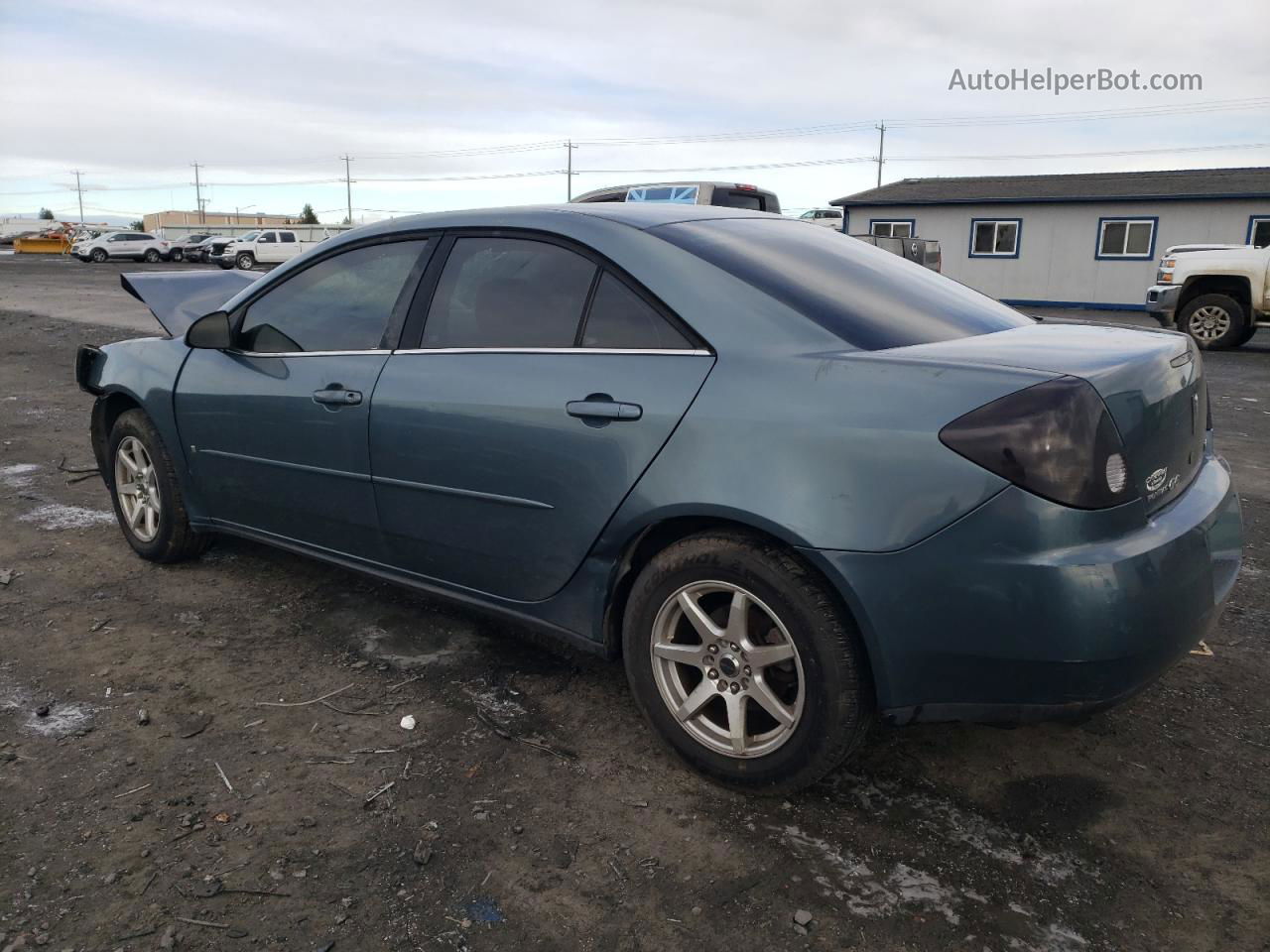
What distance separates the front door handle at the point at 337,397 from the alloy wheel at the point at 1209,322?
48.9 feet

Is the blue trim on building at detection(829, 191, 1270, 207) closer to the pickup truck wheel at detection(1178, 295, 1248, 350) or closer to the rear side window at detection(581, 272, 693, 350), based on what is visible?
the pickup truck wheel at detection(1178, 295, 1248, 350)

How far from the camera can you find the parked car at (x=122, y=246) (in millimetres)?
46875

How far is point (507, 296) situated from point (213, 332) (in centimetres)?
149

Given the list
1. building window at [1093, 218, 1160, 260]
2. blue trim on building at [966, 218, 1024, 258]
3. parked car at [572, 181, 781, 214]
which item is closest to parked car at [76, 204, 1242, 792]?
parked car at [572, 181, 781, 214]

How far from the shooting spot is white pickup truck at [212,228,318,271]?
4212 cm

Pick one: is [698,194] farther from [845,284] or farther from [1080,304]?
[1080,304]

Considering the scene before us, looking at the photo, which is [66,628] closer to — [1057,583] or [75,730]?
[75,730]

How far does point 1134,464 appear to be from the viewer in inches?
90.1

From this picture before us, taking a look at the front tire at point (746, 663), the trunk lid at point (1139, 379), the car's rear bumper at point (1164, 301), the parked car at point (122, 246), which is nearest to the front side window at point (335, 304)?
the front tire at point (746, 663)

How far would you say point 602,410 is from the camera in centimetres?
276

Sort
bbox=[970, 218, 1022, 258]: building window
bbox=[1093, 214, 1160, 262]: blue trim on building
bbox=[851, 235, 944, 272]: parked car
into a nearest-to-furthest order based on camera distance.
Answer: bbox=[851, 235, 944, 272]: parked car < bbox=[1093, 214, 1160, 262]: blue trim on building < bbox=[970, 218, 1022, 258]: building window

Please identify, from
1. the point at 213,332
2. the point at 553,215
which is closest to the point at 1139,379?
the point at 553,215

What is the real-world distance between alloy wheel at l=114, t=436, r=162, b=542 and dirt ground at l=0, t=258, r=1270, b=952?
0.67 meters

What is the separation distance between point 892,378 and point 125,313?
18087 millimetres
